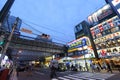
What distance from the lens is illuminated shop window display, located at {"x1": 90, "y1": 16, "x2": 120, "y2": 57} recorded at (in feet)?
102

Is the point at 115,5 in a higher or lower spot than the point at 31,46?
higher

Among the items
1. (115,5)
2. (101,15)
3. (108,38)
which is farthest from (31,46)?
(115,5)

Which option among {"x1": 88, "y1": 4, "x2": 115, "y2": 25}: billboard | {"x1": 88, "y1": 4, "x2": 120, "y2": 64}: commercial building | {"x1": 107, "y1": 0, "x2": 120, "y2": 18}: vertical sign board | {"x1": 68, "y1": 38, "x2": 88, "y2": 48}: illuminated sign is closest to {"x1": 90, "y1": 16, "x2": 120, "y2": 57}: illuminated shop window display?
{"x1": 88, "y1": 4, "x2": 120, "y2": 64}: commercial building

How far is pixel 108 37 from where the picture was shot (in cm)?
3347

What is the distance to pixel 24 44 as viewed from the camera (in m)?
34.2

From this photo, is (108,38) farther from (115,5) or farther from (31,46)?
(31,46)

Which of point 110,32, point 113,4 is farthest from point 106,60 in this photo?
point 113,4

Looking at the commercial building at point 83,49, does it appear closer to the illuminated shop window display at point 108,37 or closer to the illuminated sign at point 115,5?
the illuminated shop window display at point 108,37

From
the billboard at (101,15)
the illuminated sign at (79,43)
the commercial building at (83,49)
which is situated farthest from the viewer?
the illuminated sign at (79,43)

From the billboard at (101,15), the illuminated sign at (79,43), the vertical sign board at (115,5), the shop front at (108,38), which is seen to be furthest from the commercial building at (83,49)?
the vertical sign board at (115,5)

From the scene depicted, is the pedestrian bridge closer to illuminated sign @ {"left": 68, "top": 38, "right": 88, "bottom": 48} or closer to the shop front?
illuminated sign @ {"left": 68, "top": 38, "right": 88, "bottom": 48}

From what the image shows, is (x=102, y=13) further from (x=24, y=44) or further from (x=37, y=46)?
(x=24, y=44)

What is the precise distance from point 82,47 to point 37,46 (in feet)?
46.6

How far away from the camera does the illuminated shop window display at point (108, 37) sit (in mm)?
31059
